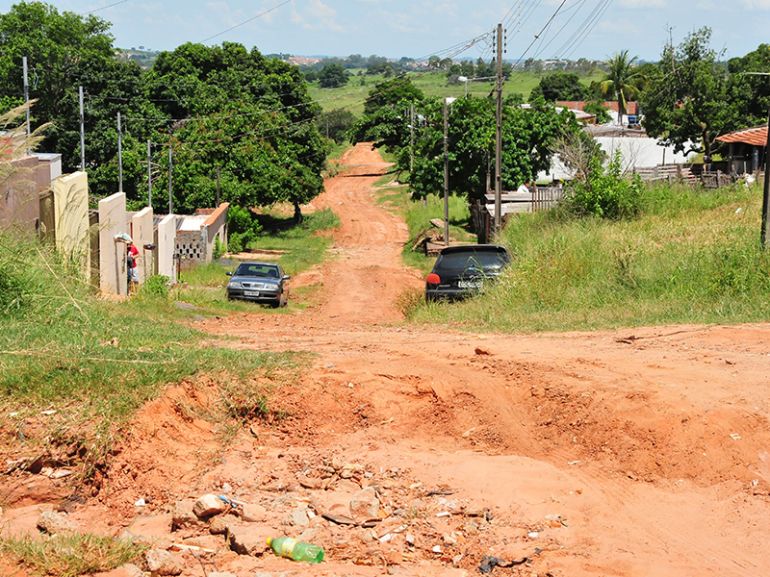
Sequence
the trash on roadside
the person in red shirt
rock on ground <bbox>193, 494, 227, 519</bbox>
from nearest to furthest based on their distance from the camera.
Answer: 1. the trash on roadside
2. rock on ground <bbox>193, 494, 227, 519</bbox>
3. the person in red shirt

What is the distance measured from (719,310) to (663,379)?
483 centimetres

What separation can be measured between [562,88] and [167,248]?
8254cm

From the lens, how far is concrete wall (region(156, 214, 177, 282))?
28953 mm

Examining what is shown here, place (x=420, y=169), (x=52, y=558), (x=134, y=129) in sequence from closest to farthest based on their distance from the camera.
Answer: (x=52, y=558)
(x=420, y=169)
(x=134, y=129)

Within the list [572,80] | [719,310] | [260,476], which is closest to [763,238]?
[719,310]

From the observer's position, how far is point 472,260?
1719 cm

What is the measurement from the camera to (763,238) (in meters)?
16.0

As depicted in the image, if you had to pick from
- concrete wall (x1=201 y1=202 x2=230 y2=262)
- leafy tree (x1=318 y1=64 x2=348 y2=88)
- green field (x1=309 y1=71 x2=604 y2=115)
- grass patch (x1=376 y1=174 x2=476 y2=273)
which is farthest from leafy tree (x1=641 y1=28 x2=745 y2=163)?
leafy tree (x1=318 y1=64 x2=348 y2=88)

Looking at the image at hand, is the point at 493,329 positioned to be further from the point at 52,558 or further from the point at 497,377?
the point at 52,558

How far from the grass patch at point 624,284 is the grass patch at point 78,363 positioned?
494cm

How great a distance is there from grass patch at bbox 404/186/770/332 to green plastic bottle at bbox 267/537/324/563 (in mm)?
6905

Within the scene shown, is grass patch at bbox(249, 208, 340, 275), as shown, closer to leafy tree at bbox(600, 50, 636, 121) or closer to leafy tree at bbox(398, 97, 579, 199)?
leafy tree at bbox(398, 97, 579, 199)

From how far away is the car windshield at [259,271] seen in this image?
84.3 feet

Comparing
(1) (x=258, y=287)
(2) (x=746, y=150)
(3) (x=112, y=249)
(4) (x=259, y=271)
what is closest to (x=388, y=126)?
(2) (x=746, y=150)
